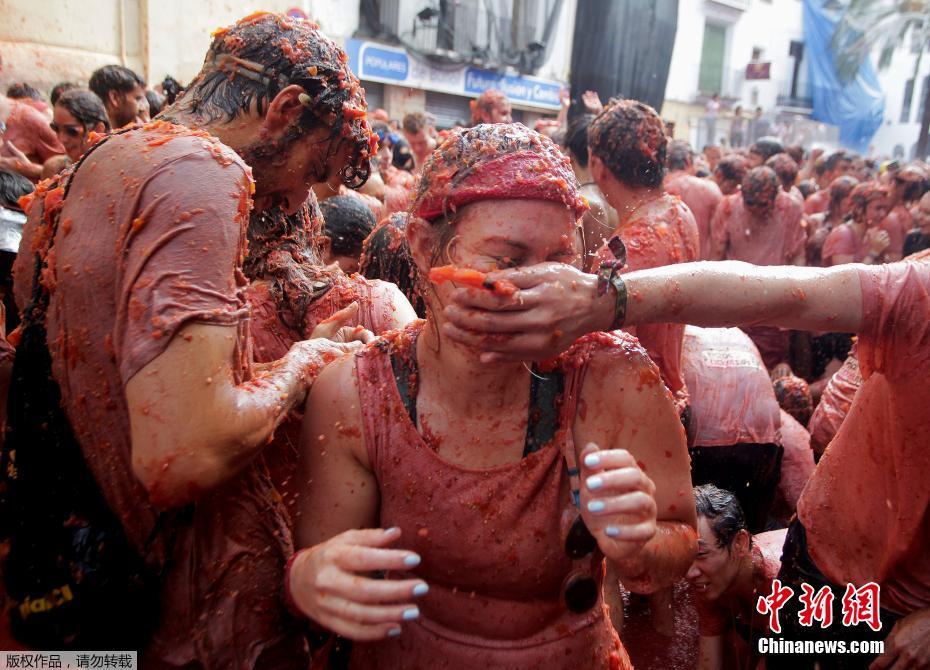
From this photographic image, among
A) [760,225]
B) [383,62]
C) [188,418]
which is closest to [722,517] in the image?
[188,418]

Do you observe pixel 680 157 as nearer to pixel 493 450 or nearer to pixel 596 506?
pixel 493 450

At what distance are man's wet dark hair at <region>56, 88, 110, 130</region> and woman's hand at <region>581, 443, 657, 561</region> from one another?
581 cm

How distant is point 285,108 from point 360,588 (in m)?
1.28

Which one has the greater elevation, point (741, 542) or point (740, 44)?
point (740, 44)

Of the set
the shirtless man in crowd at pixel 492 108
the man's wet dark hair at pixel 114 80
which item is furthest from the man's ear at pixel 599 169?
the man's wet dark hair at pixel 114 80

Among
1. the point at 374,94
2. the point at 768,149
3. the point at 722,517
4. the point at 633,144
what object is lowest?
the point at 722,517

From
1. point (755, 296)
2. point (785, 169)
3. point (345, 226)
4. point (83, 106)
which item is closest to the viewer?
point (755, 296)

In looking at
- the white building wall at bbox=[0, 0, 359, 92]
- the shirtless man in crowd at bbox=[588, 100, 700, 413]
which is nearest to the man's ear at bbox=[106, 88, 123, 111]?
the shirtless man in crowd at bbox=[588, 100, 700, 413]

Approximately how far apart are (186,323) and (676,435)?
1.25 m

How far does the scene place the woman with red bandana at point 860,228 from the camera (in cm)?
791

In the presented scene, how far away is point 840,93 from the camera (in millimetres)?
34906

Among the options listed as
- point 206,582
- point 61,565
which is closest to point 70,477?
point 61,565

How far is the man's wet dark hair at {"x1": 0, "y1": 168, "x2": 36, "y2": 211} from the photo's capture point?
4152 millimetres

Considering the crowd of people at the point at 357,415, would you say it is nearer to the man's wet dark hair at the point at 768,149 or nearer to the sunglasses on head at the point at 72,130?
the sunglasses on head at the point at 72,130
